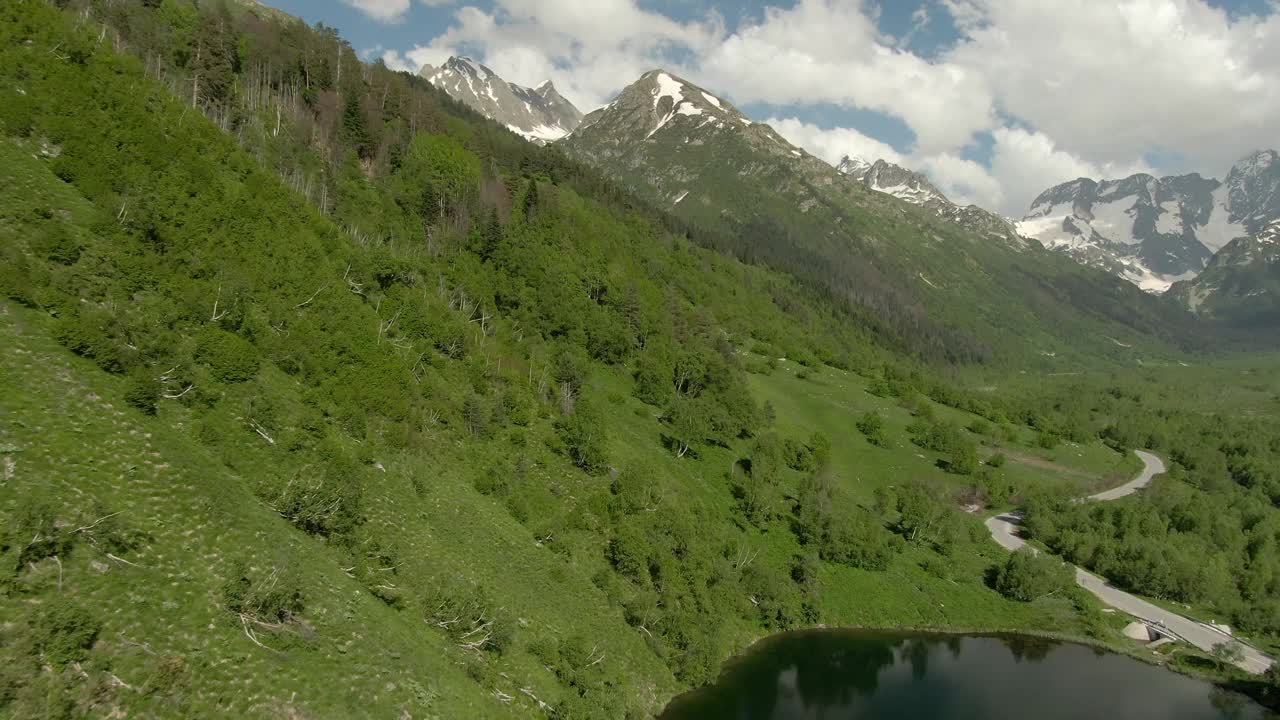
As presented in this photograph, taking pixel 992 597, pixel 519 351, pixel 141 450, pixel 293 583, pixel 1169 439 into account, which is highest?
pixel 1169 439

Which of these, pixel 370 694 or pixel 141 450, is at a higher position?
pixel 141 450

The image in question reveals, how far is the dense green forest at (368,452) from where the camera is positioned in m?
27.4

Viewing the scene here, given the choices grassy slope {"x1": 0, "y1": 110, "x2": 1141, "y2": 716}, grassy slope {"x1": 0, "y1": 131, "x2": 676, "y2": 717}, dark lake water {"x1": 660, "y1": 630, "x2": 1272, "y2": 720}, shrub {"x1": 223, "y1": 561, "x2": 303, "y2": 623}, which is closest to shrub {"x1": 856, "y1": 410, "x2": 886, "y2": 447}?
dark lake water {"x1": 660, "y1": 630, "x2": 1272, "y2": 720}

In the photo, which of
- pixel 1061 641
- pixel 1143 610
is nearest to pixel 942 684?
pixel 1061 641

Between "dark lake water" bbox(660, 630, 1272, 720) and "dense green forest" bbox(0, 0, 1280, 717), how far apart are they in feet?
10.3

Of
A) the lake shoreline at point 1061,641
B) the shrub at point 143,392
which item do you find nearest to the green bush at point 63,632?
the shrub at point 143,392

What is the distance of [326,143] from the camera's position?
352 ft

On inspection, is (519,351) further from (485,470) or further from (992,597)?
(992,597)

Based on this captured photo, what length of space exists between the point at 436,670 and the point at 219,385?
22632mm

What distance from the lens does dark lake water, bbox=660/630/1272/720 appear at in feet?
193

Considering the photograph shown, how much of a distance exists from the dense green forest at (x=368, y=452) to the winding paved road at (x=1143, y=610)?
561 cm

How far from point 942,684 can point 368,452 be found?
60898 millimetres

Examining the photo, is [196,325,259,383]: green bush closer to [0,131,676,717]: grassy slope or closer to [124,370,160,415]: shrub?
[0,131,676,717]: grassy slope

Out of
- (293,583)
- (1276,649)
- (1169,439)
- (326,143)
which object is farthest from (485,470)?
(1169,439)
